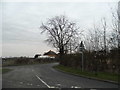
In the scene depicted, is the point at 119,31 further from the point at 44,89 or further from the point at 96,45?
the point at 44,89

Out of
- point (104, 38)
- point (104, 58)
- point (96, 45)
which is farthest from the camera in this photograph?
point (96, 45)

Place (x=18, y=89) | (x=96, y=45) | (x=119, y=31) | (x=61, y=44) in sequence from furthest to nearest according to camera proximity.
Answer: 1. (x=61, y=44)
2. (x=96, y=45)
3. (x=119, y=31)
4. (x=18, y=89)

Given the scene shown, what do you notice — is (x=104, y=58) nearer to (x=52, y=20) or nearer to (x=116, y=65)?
(x=116, y=65)

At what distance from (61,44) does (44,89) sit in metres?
49.3

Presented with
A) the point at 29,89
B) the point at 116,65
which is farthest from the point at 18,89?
the point at 116,65

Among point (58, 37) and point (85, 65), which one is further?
point (58, 37)

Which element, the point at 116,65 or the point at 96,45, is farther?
the point at 96,45

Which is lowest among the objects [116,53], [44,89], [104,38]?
[44,89]

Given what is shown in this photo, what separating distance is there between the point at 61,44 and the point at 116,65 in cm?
3932

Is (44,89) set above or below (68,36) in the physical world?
below

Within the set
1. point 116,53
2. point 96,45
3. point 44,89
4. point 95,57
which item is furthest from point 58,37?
→ point 44,89

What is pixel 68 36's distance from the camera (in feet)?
204

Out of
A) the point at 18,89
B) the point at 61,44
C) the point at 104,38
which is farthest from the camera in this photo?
the point at 61,44

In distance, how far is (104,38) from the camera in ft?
97.2
